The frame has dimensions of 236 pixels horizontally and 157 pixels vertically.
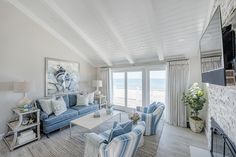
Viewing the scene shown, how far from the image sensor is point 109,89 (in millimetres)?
5445

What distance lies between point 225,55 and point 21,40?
427 cm

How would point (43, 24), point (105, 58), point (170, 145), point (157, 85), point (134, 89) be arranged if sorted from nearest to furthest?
point (170, 145)
point (43, 24)
point (157, 85)
point (105, 58)
point (134, 89)

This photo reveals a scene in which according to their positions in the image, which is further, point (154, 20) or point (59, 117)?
point (59, 117)

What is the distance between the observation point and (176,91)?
146 inches

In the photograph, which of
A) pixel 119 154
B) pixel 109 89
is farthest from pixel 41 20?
pixel 119 154

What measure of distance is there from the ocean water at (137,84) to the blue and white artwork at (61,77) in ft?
5.90

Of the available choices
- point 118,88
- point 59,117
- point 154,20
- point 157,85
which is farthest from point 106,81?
point 154,20

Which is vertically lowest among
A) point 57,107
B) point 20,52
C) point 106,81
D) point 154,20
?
point 57,107

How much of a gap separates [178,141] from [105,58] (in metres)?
3.61

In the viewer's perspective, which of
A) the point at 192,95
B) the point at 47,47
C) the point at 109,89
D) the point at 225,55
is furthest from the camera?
the point at 109,89

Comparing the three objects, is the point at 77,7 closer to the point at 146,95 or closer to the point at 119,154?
the point at 119,154

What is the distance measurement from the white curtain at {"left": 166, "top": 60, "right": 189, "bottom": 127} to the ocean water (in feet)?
1.48

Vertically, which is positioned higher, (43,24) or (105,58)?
(43,24)

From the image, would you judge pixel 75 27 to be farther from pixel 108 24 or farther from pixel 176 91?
pixel 176 91
